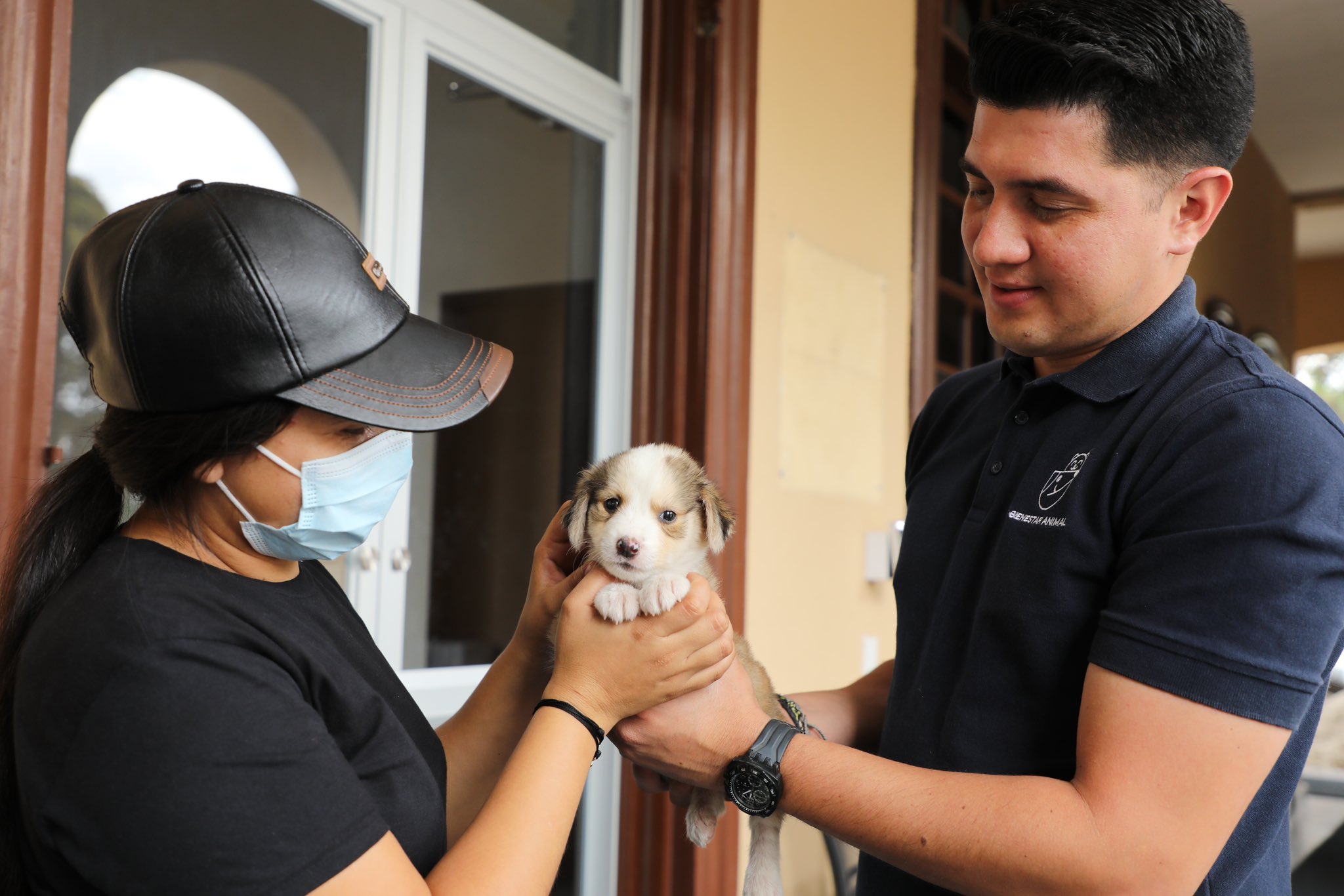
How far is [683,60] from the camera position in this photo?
2721 millimetres

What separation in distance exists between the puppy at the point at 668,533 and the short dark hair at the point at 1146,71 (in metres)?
0.72

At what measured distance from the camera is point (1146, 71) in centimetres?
108

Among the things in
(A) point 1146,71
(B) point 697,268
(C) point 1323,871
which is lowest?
(C) point 1323,871

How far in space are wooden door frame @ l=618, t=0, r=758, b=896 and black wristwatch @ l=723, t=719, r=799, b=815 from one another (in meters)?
1.39

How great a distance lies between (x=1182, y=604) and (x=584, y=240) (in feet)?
6.81

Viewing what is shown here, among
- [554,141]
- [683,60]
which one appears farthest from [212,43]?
[683,60]

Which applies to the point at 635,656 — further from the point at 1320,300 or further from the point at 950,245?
the point at 1320,300

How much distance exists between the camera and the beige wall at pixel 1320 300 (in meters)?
11.1

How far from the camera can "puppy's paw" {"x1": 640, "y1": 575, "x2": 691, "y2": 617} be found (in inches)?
49.6

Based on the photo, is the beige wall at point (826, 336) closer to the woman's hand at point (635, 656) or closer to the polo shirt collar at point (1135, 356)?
the woman's hand at point (635, 656)

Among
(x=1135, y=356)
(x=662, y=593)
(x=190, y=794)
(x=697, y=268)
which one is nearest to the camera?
(x=190, y=794)

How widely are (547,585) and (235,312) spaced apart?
0.71m

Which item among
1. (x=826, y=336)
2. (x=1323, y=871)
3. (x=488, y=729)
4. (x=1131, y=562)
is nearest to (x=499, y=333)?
(x=826, y=336)

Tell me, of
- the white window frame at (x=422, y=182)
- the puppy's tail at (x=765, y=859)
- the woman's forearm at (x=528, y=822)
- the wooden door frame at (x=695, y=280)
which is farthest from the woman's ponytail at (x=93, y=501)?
the wooden door frame at (x=695, y=280)
